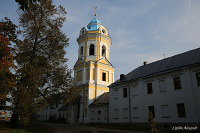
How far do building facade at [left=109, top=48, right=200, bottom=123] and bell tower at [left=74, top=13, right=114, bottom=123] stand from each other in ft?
25.5

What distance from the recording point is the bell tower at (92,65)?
34219 mm

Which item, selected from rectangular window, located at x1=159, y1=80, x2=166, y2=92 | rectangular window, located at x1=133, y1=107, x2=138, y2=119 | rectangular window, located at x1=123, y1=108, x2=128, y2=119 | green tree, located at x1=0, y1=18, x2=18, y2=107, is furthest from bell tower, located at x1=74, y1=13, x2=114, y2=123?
green tree, located at x1=0, y1=18, x2=18, y2=107

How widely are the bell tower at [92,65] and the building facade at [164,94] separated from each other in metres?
7.78

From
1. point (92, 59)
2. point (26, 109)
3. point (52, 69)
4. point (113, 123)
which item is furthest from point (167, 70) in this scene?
point (92, 59)

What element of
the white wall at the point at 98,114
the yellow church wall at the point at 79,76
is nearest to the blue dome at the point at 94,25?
the yellow church wall at the point at 79,76

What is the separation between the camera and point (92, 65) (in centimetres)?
3616

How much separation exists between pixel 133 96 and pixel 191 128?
9.12 meters

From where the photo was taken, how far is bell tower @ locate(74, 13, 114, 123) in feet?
112

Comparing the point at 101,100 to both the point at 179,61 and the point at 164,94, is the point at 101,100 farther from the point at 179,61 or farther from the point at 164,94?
the point at 179,61

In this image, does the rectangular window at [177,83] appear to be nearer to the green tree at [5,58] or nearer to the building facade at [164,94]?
the building facade at [164,94]

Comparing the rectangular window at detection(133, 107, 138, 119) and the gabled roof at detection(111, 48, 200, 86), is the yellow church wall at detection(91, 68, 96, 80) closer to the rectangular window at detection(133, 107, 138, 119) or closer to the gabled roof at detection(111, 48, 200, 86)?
the gabled roof at detection(111, 48, 200, 86)

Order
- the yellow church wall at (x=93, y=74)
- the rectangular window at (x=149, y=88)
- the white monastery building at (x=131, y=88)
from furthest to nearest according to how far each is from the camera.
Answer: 1. the yellow church wall at (x=93, y=74)
2. the rectangular window at (x=149, y=88)
3. the white monastery building at (x=131, y=88)

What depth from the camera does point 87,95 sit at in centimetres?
3397

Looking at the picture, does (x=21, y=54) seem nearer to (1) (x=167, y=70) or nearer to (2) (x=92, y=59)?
(1) (x=167, y=70)
